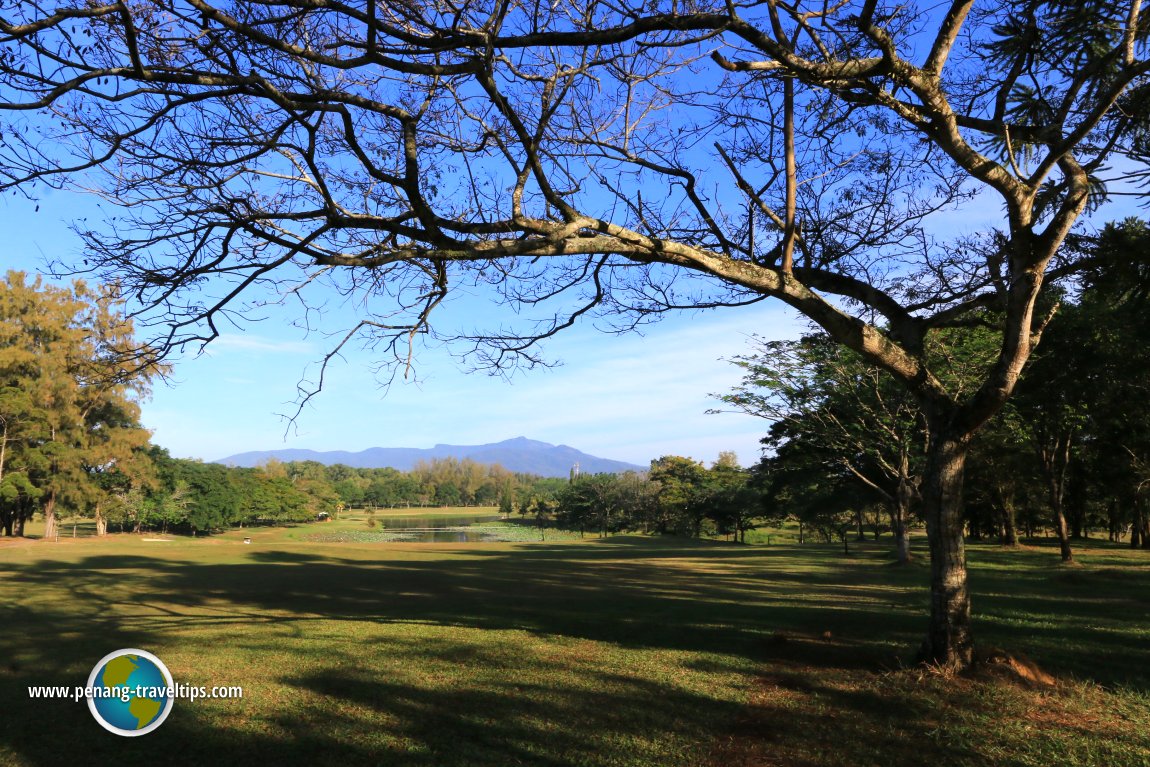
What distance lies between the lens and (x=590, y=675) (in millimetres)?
7840

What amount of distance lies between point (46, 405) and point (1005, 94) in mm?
47225

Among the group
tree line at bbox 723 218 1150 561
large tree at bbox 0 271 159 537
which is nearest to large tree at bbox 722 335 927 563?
tree line at bbox 723 218 1150 561

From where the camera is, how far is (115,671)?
24.5 feet

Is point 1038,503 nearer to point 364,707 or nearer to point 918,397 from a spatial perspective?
point 918,397

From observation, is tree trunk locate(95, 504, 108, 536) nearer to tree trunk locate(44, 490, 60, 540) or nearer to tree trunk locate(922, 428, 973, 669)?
tree trunk locate(44, 490, 60, 540)

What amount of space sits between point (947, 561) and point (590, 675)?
4.21 metres

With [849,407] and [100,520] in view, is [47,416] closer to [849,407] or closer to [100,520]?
[100,520]

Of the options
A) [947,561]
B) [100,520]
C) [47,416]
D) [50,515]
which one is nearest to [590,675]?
[947,561]

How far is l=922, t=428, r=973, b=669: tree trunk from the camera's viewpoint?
702 centimetres

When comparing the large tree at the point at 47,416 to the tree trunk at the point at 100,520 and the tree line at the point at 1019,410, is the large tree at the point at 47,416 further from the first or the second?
the tree line at the point at 1019,410

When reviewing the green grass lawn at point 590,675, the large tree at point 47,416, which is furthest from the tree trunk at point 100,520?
the green grass lawn at point 590,675

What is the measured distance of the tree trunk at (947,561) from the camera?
7.02 metres

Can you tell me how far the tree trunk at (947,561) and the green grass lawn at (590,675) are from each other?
1.12ft

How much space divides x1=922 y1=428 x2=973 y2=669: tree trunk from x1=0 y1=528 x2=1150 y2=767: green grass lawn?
1.12 ft
